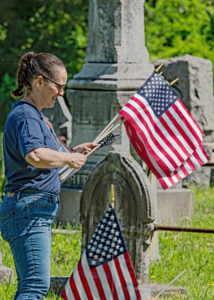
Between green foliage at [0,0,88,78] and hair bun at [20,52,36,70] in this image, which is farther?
green foliage at [0,0,88,78]

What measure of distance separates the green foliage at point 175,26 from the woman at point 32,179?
12.3 meters

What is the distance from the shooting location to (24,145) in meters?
3.74

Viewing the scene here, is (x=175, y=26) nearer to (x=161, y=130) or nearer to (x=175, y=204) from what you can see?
(x=175, y=204)

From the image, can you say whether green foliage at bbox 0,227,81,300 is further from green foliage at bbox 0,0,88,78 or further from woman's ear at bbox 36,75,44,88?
green foliage at bbox 0,0,88,78

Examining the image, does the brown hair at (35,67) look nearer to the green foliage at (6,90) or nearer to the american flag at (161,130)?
the american flag at (161,130)

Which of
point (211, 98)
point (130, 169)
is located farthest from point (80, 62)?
point (130, 169)

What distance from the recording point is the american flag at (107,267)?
400 cm

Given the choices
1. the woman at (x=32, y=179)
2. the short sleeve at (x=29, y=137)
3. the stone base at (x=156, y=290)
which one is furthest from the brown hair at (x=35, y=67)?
the stone base at (x=156, y=290)

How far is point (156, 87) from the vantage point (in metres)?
4.93

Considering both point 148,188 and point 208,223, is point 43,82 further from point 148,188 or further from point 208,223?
point 208,223

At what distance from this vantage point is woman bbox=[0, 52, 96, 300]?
380 centimetres

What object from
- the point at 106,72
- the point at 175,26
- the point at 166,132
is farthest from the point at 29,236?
the point at 175,26

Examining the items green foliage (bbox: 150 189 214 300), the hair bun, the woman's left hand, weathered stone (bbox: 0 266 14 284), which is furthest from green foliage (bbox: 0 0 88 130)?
the hair bun

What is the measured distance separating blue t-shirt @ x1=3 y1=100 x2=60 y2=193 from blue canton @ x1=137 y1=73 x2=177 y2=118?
3.78ft
